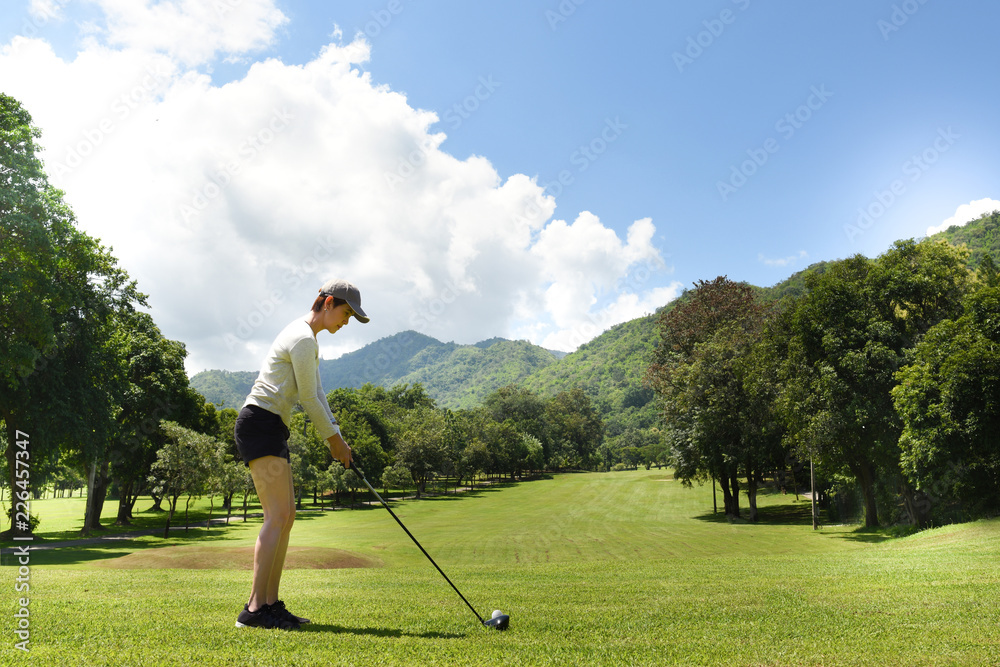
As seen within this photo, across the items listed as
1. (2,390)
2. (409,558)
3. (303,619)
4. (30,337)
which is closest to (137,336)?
(2,390)

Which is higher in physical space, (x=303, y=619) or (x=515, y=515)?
(x=303, y=619)

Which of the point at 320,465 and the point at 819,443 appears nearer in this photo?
the point at 819,443

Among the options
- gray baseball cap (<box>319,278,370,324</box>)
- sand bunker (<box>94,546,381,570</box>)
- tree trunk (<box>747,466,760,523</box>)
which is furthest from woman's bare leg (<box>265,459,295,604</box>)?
tree trunk (<box>747,466,760,523</box>)

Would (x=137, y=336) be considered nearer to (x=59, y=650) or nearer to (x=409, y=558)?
(x=409, y=558)

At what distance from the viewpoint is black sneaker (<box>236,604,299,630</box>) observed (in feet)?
14.8

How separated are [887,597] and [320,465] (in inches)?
2494

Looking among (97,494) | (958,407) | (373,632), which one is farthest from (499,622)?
(97,494)

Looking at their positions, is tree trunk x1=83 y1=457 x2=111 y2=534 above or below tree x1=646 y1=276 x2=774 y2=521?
below

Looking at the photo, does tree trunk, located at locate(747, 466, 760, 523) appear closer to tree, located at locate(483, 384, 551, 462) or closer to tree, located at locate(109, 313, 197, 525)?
tree, located at locate(109, 313, 197, 525)

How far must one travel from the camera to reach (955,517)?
25516 mm

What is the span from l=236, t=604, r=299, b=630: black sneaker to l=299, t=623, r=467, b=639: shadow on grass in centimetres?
13

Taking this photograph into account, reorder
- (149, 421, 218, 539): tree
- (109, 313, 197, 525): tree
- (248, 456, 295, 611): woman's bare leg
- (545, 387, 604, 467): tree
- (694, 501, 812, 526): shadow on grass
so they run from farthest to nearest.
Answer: (545, 387, 604, 467): tree → (694, 501, 812, 526): shadow on grass → (109, 313, 197, 525): tree → (149, 421, 218, 539): tree → (248, 456, 295, 611): woman's bare leg

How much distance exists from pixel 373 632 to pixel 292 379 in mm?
2160

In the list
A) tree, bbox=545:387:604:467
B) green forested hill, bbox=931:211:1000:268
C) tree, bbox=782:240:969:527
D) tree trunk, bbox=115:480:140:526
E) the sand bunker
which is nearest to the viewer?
the sand bunker
